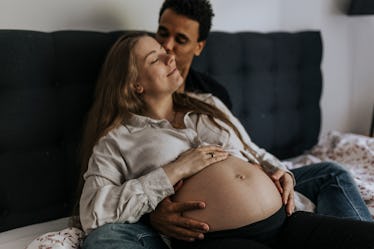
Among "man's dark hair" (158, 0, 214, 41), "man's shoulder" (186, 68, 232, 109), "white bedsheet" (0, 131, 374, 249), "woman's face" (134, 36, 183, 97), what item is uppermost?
"man's dark hair" (158, 0, 214, 41)

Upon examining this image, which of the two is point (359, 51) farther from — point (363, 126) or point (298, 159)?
point (298, 159)

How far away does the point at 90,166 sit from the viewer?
4.08 ft

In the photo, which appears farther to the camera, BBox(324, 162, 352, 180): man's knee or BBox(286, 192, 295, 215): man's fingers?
BBox(324, 162, 352, 180): man's knee

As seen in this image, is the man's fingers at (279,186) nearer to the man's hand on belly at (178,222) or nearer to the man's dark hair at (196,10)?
the man's hand on belly at (178,222)

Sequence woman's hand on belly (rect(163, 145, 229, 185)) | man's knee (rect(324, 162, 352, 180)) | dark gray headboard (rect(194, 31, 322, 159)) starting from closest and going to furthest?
woman's hand on belly (rect(163, 145, 229, 185)), man's knee (rect(324, 162, 352, 180)), dark gray headboard (rect(194, 31, 322, 159))

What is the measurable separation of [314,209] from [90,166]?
0.74 metres

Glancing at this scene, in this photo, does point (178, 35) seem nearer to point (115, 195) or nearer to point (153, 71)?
point (153, 71)

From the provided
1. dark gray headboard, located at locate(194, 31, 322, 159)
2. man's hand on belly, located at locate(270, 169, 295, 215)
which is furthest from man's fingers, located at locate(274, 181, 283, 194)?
dark gray headboard, located at locate(194, 31, 322, 159)

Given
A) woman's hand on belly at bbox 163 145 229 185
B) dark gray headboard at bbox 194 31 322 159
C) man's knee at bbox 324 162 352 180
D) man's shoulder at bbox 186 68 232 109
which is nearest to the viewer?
woman's hand on belly at bbox 163 145 229 185

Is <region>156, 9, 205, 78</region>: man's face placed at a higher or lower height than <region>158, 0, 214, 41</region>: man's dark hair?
lower

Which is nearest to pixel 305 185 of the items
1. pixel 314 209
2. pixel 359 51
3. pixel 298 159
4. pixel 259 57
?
pixel 314 209

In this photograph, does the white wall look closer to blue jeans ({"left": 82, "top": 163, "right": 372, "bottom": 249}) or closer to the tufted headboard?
the tufted headboard

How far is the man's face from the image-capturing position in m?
1.55

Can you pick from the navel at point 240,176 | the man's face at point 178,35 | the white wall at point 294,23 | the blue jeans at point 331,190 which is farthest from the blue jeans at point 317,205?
the white wall at point 294,23
